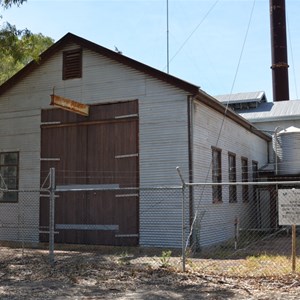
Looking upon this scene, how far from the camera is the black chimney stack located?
3186cm

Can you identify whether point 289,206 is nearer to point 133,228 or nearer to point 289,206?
point 289,206

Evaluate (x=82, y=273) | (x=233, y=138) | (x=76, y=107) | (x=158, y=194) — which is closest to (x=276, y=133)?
(x=233, y=138)

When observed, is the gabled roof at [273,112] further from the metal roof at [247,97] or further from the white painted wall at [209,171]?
the white painted wall at [209,171]

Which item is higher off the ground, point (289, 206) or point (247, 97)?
point (247, 97)

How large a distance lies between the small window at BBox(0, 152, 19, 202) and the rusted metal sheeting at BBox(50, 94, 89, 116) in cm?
316

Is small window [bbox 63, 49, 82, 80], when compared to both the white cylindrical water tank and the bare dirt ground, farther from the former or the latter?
the white cylindrical water tank

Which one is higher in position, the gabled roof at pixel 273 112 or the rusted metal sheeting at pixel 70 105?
the gabled roof at pixel 273 112

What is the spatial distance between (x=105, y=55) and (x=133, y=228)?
543 cm

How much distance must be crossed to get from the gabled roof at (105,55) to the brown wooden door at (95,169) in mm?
1114

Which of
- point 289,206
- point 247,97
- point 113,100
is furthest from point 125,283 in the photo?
point 247,97

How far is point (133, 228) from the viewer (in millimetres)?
13836

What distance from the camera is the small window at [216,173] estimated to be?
1543 cm

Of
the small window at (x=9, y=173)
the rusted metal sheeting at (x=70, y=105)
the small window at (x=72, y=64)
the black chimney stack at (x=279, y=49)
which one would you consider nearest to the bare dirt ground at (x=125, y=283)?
the rusted metal sheeting at (x=70, y=105)

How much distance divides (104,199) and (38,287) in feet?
19.5
